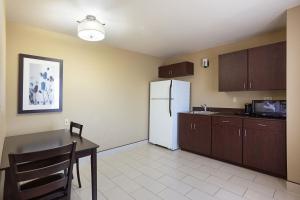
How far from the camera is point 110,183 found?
Answer: 242 cm

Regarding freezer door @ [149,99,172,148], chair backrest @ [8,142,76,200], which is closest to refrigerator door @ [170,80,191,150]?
freezer door @ [149,99,172,148]

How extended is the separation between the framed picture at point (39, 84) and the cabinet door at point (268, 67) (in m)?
3.39

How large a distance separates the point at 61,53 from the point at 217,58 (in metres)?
3.19

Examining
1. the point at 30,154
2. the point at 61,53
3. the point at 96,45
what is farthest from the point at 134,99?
the point at 30,154

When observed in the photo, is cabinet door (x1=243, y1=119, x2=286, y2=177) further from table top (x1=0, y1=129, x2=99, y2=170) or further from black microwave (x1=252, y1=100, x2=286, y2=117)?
table top (x1=0, y1=129, x2=99, y2=170)

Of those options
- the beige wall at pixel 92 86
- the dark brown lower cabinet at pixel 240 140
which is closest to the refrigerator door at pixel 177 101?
the dark brown lower cabinet at pixel 240 140

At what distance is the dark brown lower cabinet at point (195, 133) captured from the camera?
3.38 metres

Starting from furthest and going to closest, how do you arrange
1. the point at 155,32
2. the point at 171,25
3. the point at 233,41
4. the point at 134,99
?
the point at 134,99 → the point at 233,41 → the point at 155,32 → the point at 171,25

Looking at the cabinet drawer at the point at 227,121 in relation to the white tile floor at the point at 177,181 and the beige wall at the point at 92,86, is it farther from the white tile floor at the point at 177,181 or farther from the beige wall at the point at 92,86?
the beige wall at the point at 92,86

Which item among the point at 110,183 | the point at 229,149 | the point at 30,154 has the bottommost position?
the point at 110,183

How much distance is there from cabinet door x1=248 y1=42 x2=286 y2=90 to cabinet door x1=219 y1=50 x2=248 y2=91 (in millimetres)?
102

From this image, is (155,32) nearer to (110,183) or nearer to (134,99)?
(134,99)

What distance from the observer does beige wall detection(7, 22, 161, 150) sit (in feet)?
8.38

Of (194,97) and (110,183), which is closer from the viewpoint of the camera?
(110,183)
